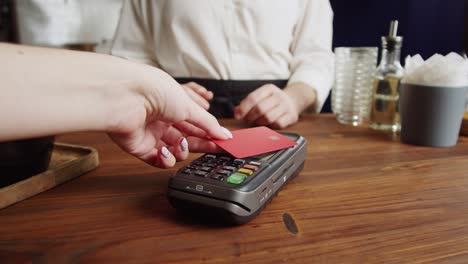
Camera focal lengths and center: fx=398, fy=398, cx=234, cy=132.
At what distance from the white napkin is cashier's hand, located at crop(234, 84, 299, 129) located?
0.79 feet

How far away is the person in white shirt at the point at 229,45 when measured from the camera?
998 mm

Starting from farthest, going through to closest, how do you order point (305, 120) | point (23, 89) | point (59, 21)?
point (59, 21) < point (305, 120) < point (23, 89)

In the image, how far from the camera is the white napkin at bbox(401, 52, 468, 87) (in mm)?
614

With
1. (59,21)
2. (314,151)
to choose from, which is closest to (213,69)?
(314,151)

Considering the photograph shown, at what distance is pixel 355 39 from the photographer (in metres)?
1.54

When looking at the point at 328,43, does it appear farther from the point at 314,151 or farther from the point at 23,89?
the point at 23,89

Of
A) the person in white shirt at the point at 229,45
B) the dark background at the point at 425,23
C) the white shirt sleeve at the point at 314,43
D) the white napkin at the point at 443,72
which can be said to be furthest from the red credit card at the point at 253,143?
the dark background at the point at 425,23

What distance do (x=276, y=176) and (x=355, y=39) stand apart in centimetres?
128

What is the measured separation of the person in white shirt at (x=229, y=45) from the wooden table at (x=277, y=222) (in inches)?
19.2

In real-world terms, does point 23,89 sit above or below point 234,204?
above

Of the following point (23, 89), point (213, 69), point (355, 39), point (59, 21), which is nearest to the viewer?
point (23, 89)

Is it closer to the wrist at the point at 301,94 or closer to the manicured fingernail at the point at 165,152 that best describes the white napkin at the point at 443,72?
the wrist at the point at 301,94

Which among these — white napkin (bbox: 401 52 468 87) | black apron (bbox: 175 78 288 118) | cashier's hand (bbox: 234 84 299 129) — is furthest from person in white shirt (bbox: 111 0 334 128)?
white napkin (bbox: 401 52 468 87)

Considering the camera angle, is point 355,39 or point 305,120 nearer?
point 305,120
